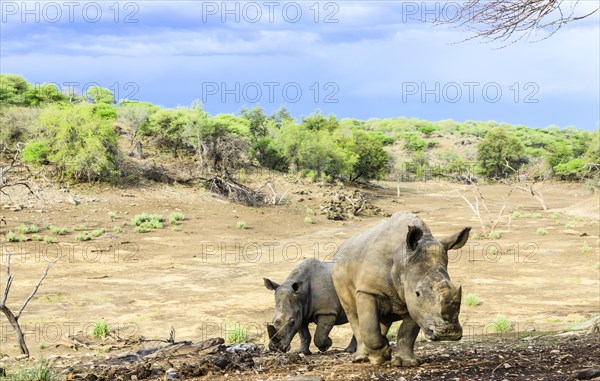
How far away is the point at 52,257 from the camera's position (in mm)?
24953

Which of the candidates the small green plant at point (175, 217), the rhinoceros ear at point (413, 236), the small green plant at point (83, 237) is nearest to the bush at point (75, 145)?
the small green plant at point (175, 217)

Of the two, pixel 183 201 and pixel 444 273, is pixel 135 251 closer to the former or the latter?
pixel 183 201

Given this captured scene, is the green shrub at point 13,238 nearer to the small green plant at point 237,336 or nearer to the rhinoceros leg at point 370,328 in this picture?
the small green plant at point 237,336

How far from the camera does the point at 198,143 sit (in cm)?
4841

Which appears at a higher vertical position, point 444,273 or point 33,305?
point 444,273

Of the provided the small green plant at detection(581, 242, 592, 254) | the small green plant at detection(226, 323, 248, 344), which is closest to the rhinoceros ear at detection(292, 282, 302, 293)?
the small green plant at detection(226, 323, 248, 344)

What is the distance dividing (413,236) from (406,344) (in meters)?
1.34

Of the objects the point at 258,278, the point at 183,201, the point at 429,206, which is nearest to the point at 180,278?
the point at 258,278

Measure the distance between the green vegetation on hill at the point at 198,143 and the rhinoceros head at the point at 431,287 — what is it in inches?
1006

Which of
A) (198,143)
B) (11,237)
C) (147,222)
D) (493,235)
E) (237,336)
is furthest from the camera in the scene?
(198,143)

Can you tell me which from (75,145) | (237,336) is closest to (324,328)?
(237,336)

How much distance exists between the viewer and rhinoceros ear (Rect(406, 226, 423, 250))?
236 inches

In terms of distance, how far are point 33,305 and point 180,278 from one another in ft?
18.4

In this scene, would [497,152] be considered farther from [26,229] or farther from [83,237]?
[26,229]
